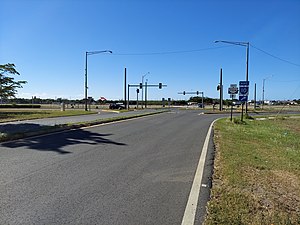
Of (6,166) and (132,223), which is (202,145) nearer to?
(6,166)

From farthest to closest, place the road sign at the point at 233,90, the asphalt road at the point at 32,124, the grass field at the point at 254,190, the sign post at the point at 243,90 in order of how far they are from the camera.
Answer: the road sign at the point at 233,90, the sign post at the point at 243,90, the asphalt road at the point at 32,124, the grass field at the point at 254,190

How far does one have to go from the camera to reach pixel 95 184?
5613 mm

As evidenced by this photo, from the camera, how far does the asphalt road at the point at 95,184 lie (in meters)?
4.14

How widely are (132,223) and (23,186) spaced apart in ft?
8.46

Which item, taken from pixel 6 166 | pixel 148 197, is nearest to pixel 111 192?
pixel 148 197

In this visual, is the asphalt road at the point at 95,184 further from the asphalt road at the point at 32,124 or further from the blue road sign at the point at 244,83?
the blue road sign at the point at 244,83

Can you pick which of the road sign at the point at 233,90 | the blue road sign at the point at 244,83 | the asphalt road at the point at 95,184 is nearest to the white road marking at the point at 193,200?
the asphalt road at the point at 95,184

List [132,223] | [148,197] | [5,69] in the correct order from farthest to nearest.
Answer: [5,69] → [148,197] → [132,223]

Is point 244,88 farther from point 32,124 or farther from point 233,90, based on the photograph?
point 32,124

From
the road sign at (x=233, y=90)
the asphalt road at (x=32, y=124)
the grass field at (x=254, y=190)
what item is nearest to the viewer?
the grass field at (x=254, y=190)

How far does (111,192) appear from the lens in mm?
5148

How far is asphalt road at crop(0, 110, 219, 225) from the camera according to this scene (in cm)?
414

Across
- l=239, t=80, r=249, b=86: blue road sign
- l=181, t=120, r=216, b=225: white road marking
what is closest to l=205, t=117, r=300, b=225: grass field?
l=181, t=120, r=216, b=225: white road marking

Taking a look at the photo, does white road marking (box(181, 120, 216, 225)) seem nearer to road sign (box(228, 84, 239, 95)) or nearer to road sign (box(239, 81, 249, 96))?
road sign (box(239, 81, 249, 96))
